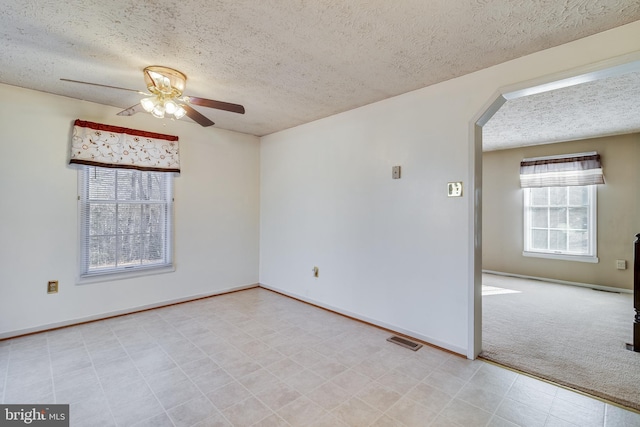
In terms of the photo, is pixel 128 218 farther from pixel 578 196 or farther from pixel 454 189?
pixel 578 196

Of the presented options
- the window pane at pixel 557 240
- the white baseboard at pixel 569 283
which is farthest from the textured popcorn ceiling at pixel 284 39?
the white baseboard at pixel 569 283

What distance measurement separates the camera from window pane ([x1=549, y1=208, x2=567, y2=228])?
5.36 meters

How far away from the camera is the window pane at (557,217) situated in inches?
211

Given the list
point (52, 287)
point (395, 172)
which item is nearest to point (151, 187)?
point (52, 287)

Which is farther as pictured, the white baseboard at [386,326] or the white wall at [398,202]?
the white baseboard at [386,326]

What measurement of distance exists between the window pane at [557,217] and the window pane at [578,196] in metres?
0.20

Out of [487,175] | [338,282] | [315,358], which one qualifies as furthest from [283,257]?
[487,175]

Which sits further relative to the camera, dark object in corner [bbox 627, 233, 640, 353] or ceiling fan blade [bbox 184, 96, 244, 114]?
dark object in corner [bbox 627, 233, 640, 353]

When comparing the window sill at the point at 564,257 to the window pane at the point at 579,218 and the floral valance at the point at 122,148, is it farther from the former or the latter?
the floral valance at the point at 122,148

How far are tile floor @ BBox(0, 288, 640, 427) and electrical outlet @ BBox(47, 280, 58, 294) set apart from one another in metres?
0.43

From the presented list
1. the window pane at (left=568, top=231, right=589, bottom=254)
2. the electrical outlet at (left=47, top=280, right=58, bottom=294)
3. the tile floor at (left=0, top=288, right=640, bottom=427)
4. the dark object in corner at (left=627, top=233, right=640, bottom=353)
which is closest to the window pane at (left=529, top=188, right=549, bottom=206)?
the window pane at (left=568, top=231, right=589, bottom=254)

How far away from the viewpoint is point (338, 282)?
380 centimetres

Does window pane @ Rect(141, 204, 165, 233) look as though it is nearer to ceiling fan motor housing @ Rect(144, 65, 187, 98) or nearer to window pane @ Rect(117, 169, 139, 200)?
window pane @ Rect(117, 169, 139, 200)

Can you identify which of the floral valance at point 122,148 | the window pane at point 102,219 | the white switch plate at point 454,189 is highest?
the floral valance at point 122,148
